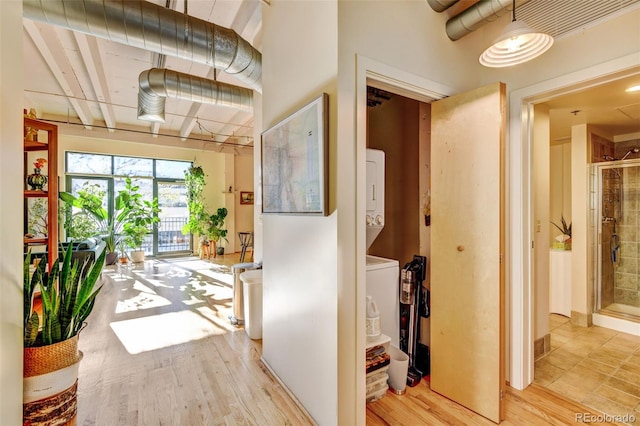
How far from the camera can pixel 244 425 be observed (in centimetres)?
178

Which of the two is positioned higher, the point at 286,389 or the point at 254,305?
the point at 254,305

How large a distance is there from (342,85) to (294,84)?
0.59 meters

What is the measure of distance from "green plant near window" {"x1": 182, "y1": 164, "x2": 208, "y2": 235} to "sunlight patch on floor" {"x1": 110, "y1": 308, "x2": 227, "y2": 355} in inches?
177

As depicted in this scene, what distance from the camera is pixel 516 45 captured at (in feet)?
5.10

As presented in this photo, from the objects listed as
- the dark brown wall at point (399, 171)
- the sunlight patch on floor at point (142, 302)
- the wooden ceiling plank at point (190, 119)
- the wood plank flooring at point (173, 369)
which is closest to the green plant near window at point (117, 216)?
the wooden ceiling plank at point (190, 119)

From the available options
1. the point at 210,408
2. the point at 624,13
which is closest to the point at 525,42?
the point at 624,13

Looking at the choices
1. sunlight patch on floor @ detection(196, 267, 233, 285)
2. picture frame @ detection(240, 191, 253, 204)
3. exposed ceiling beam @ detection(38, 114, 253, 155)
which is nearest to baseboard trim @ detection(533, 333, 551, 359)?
sunlight patch on floor @ detection(196, 267, 233, 285)

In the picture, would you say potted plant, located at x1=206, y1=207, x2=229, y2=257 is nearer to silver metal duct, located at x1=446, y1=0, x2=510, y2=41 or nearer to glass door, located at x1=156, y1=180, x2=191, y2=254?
glass door, located at x1=156, y1=180, x2=191, y2=254

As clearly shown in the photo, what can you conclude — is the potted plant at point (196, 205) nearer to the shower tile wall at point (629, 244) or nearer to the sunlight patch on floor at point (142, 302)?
the sunlight patch on floor at point (142, 302)

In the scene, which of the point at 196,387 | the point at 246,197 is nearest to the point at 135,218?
the point at 246,197

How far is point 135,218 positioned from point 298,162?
6417mm

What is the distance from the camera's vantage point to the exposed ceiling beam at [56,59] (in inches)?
125

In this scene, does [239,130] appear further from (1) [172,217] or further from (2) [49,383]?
(2) [49,383]

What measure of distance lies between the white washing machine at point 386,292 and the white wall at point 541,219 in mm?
1374
